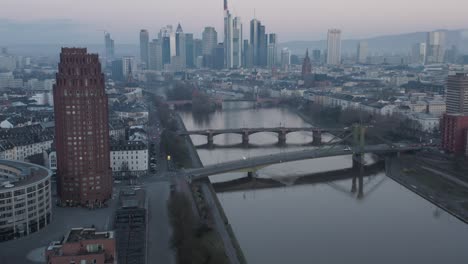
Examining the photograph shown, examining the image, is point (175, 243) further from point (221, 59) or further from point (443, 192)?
point (221, 59)

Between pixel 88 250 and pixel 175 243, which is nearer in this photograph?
pixel 88 250

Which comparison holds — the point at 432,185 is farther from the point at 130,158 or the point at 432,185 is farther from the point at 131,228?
the point at 131,228

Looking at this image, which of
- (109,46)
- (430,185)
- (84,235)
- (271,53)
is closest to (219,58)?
(271,53)

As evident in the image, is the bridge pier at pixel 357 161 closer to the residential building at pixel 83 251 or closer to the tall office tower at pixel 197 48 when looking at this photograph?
the residential building at pixel 83 251

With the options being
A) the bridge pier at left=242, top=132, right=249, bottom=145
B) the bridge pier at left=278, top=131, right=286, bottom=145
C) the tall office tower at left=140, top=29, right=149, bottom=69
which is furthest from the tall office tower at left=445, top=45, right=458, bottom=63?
the bridge pier at left=242, top=132, right=249, bottom=145

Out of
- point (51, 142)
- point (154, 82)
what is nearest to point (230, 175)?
point (51, 142)

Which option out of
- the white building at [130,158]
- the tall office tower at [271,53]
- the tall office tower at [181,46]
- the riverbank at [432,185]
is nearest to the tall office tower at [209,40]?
the tall office tower at [181,46]
